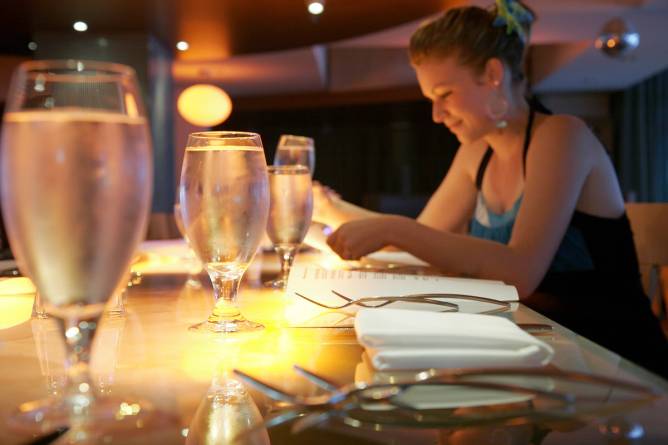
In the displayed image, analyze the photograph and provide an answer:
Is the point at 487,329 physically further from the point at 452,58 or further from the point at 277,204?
the point at 452,58

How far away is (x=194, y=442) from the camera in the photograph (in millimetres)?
323

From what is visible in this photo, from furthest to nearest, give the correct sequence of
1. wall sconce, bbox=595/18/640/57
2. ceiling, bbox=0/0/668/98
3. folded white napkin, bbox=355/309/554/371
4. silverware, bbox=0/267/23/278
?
ceiling, bbox=0/0/668/98
wall sconce, bbox=595/18/640/57
silverware, bbox=0/267/23/278
folded white napkin, bbox=355/309/554/371

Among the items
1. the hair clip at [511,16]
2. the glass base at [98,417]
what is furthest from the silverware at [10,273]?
the hair clip at [511,16]

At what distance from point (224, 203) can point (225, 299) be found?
0.10 metres

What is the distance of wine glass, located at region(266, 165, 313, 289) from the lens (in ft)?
3.17

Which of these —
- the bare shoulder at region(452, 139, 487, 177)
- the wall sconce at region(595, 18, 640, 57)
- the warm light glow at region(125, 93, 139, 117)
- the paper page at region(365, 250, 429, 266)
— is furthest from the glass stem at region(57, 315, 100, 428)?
the wall sconce at region(595, 18, 640, 57)

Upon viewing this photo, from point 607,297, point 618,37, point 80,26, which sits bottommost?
point 607,297

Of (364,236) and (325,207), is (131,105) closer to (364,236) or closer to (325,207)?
(364,236)

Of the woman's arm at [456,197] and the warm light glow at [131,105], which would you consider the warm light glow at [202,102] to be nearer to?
the woman's arm at [456,197]

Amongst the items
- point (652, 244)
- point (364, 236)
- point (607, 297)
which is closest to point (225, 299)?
point (364, 236)

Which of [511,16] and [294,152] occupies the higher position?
[511,16]

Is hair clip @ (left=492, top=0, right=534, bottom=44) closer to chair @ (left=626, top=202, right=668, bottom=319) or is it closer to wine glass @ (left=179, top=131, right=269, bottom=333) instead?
chair @ (left=626, top=202, right=668, bottom=319)

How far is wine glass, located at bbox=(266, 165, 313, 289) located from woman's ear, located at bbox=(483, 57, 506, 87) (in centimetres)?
90

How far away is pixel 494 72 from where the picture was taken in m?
1.74
